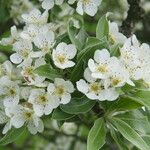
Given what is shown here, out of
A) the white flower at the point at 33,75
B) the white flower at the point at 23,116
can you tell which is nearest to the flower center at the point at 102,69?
the white flower at the point at 33,75

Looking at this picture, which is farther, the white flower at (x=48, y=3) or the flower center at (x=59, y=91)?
the white flower at (x=48, y=3)

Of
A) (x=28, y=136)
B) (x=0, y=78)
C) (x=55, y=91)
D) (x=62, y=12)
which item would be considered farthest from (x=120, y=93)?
(x=28, y=136)

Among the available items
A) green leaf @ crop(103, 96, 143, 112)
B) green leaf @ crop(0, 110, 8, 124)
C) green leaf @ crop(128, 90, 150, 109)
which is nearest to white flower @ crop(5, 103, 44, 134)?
green leaf @ crop(0, 110, 8, 124)

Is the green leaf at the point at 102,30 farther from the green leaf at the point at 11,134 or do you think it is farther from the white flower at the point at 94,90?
the green leaf at the point at 11,134

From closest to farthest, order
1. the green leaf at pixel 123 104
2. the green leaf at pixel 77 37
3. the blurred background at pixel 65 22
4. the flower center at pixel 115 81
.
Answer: the flower center at pixel 115 81, the green leaf at pixel 123 104, the green leaf at pixel 77 37, the blurred background at pixel 65 22

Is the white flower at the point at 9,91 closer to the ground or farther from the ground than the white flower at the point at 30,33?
closer to the ground

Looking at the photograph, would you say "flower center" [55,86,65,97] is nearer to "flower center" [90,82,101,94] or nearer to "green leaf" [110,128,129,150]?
"flower center" [90,82,101,94]

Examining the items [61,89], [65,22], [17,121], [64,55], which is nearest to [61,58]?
[64,55]

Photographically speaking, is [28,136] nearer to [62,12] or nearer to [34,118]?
[62,12]

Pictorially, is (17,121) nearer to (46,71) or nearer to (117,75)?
(46,71)
